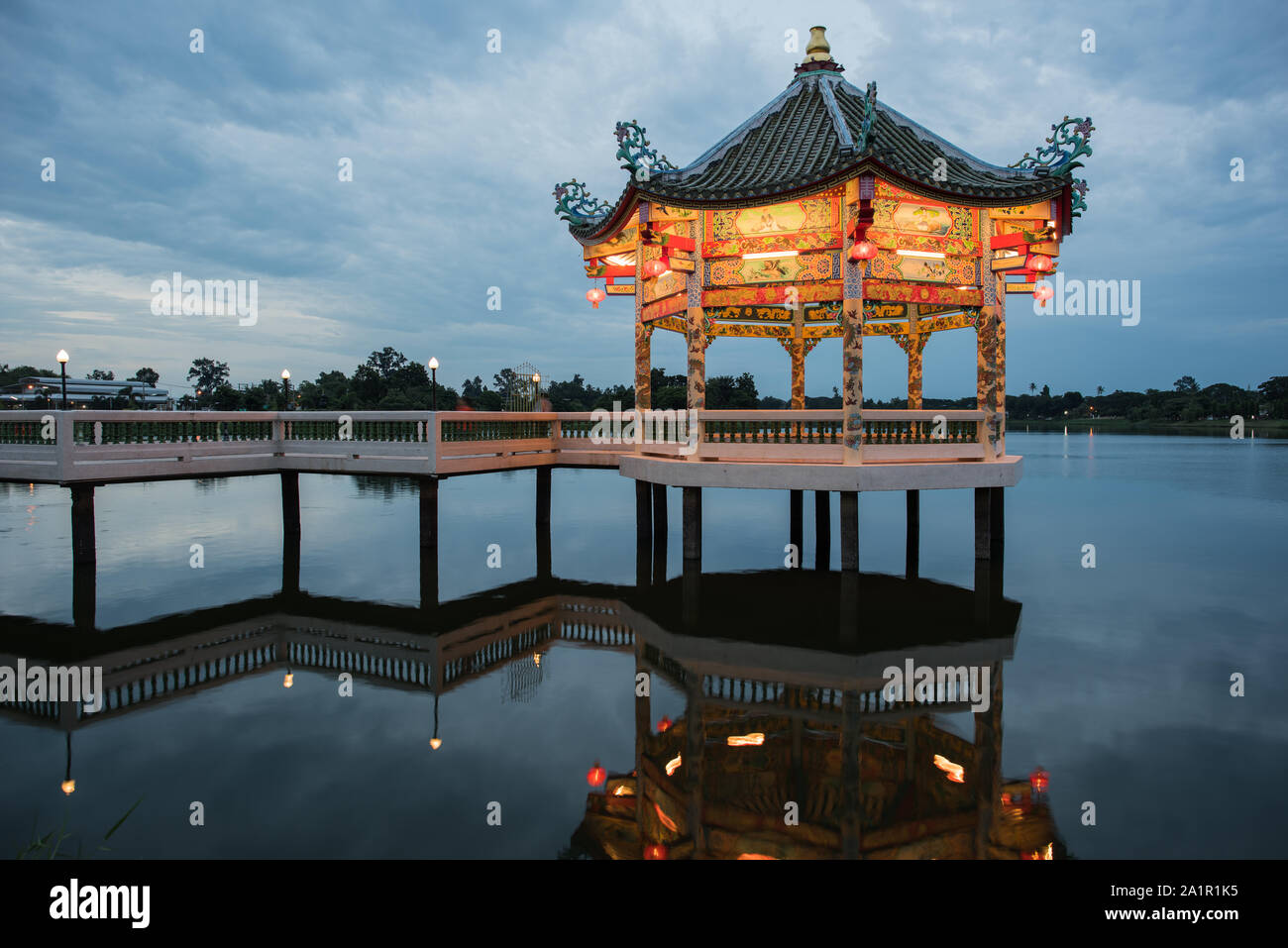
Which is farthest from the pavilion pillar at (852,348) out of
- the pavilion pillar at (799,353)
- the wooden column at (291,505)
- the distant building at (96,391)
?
the distant building at (96,391)

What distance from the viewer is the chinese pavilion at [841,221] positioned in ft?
45.8

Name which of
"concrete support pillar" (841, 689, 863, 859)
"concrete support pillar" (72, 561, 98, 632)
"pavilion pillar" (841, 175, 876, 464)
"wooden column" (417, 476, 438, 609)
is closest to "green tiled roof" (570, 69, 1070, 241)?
"pavilion pillar" (841, 175, 876, 464)

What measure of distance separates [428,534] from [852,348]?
10.2 metres

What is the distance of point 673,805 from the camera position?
684 cm

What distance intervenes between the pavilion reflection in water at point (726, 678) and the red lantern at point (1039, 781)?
0.12m

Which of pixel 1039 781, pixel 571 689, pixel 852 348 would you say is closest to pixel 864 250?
pixel 852 348

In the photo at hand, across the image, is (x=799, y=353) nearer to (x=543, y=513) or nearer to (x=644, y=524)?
(x=644, y=524)

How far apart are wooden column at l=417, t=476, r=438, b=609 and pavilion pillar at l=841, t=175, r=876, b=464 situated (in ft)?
29.1

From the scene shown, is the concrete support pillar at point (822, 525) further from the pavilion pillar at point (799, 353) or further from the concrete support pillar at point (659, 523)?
the concrete support pillar at point (659, 523)

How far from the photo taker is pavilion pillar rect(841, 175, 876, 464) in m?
13.8

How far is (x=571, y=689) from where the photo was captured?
10.4 meters
